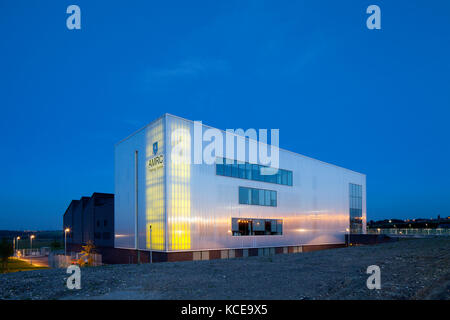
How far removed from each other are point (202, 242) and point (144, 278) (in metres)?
17.2

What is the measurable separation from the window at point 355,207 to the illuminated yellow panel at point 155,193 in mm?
37494

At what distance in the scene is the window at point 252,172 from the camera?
113 feet

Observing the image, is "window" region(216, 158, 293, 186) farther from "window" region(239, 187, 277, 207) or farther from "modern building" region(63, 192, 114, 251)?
"modern building" region(63, 192, 114, 251)

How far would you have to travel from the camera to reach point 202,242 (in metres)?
31.6

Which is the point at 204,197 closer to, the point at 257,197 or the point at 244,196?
the point at 244,196

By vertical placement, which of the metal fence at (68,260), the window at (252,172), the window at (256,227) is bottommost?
the metal fence at (68,260)

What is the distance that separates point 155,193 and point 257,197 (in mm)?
12709

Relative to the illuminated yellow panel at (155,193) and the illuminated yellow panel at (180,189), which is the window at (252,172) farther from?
the illuminated yellow panel at (155,193)

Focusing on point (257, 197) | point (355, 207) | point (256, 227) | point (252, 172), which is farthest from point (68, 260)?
point (355, 207)

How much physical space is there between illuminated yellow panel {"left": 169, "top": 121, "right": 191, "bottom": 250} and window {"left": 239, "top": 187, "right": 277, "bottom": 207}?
775 cm

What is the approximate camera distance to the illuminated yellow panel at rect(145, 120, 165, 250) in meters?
29.8

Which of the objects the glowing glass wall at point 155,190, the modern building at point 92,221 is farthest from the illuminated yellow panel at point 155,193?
the modern building at point 92,221
